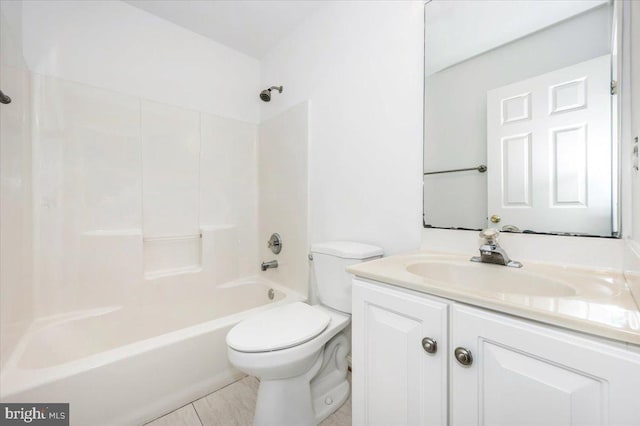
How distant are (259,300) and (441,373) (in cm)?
166

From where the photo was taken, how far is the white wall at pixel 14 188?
1135mm

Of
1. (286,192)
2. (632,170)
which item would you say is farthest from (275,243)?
(632,170)

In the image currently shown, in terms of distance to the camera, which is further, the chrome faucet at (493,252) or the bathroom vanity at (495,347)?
the chrome faucet at (493,252)

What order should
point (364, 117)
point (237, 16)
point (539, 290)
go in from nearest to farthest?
point (539, 290) < point (364, 117) < point (237, 16)

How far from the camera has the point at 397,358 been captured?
0.78 metres

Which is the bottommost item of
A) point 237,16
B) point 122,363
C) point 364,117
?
point 122,363

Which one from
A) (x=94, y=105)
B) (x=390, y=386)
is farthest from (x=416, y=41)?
(x=94, y=105)

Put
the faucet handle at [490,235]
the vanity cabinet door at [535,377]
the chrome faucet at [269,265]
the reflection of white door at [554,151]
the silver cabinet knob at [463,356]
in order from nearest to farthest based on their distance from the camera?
the vanity cabinet door at [535,377] < the silver cabinet knob at [463,356] < the reflection of white door at [554,151] < the faucet handle at [490,235] < the chrome faucet at [269,265]

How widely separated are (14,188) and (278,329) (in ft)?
4.64

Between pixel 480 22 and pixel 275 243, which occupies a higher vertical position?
pixel 480 22

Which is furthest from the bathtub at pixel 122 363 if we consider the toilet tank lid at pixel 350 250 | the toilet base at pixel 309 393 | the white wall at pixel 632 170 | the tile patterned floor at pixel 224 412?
the white wall at pixel 632 170

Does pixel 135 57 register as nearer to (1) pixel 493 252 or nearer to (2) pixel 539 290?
(1) pixel 493 252

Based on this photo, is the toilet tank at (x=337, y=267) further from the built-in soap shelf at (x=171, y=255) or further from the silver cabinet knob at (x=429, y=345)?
the built-in soap shelf at (x=171, y=255)

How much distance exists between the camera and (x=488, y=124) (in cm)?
106
